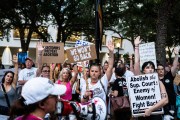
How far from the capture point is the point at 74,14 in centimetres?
2244

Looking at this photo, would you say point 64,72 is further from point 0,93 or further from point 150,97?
point 150,97

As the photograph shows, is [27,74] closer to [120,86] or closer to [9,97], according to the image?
[9,97]

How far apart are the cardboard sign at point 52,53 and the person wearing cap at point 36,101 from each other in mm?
6514

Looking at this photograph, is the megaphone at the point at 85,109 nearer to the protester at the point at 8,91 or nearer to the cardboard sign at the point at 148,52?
the protester at the point at 8,91

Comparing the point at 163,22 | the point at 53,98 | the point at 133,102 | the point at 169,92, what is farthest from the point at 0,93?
the point at 163,22

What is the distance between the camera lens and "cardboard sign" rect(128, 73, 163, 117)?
6.05 meters

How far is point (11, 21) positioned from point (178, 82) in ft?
48.2

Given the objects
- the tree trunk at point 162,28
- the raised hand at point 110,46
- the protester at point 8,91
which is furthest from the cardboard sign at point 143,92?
the tree trunk at point 162,28

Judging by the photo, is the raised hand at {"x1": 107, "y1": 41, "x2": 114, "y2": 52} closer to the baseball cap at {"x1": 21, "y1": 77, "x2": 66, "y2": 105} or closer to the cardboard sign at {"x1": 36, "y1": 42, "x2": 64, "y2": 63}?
the cardboard sign at {"x1": 36, "y1": 42, "x2": 64, "y2": 63}

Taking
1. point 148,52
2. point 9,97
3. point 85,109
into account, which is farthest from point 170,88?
point 85,109

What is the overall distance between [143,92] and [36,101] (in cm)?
370

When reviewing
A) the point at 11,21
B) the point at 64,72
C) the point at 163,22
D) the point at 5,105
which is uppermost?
the point at 11,21

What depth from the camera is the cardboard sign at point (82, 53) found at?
8.06 meters

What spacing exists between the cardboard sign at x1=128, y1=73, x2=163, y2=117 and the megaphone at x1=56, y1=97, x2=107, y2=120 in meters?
2.89
